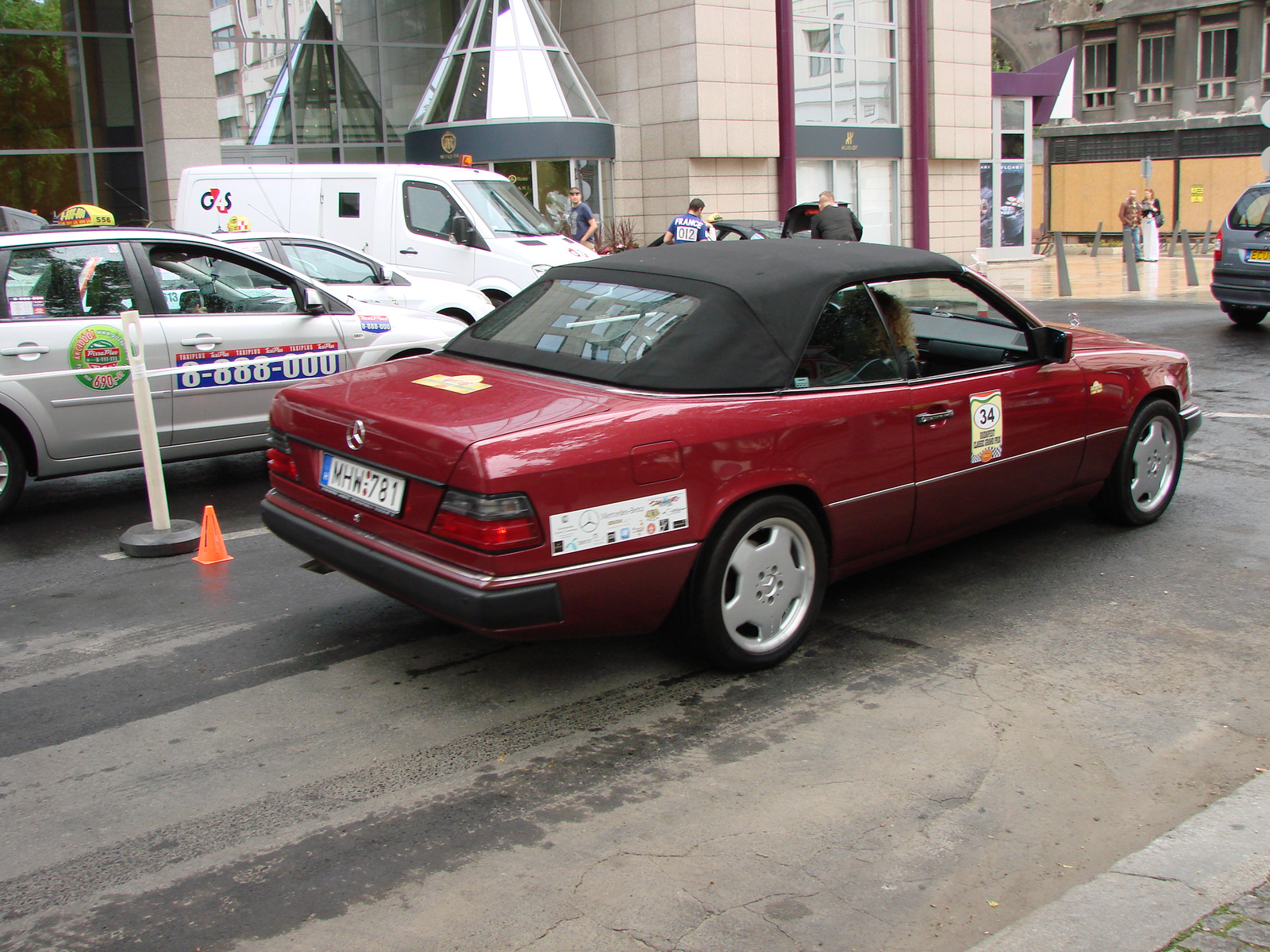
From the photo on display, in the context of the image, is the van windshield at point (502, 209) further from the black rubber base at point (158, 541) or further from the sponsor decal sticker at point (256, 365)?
the black rubber base at point (158, 541)

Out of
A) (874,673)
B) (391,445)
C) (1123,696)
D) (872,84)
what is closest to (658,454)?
(391,445)

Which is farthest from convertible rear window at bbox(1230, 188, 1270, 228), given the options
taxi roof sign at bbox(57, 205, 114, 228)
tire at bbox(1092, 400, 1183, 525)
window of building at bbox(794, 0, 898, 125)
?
taxi roof sign at bbox(57, 205, 114, 228)

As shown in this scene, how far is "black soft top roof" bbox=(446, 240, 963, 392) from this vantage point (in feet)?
14.9

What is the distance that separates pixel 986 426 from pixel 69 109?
1918cm

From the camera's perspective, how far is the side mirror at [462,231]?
581 inches

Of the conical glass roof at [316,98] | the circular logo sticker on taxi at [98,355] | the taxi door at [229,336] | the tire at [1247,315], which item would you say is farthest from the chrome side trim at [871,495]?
the conical glass roof at [316,98]

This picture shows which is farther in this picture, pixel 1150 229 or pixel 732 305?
pixel 1150 229

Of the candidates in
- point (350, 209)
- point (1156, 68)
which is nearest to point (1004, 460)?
point (350, 209)

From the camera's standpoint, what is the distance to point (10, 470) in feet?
22.7

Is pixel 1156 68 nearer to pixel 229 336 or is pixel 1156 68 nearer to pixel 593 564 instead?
pixel 229 336

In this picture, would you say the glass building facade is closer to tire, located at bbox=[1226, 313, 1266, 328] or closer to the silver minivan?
the silver minivan

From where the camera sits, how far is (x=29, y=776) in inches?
152

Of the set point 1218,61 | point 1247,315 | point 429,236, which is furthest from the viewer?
point 1218,61

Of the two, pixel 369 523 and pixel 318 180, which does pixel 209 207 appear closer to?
pixel 318 180
